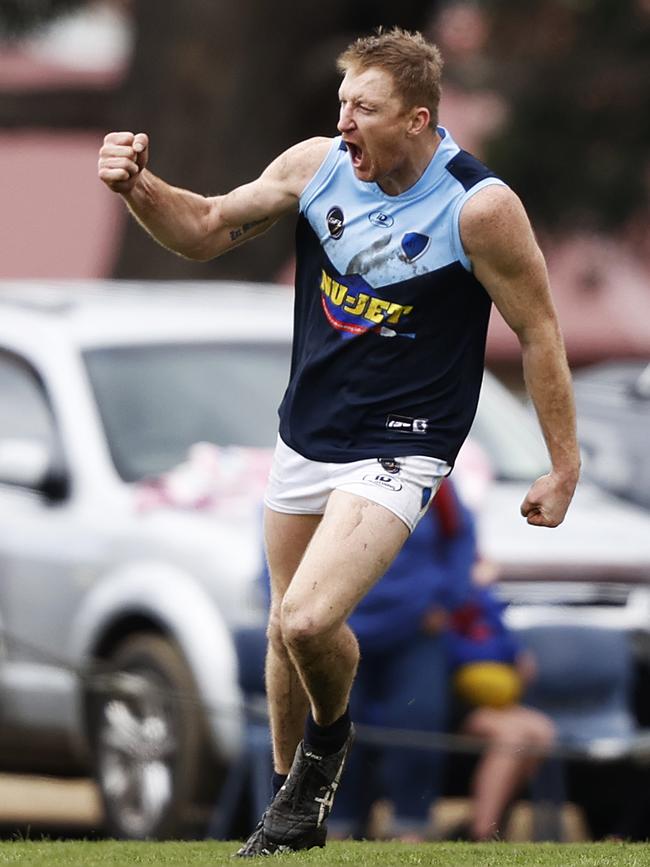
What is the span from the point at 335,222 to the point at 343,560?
88 cm

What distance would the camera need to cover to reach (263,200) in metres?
5.83

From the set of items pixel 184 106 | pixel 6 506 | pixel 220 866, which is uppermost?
pixel 184 106

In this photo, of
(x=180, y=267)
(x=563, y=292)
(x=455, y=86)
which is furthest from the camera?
(x=563, y=292)

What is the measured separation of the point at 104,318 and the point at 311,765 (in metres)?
4.00

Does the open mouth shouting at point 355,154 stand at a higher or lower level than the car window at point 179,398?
higher

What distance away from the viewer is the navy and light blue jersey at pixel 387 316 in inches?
216

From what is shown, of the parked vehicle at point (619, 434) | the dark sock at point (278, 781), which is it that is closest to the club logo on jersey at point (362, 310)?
the dark sock at point (278, 781)

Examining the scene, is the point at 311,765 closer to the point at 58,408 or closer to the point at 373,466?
the point at 373,466

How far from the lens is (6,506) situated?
30.1 feet

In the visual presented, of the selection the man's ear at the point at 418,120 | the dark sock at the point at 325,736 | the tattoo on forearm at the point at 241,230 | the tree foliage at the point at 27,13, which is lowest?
the dark sock at the point at 325,736

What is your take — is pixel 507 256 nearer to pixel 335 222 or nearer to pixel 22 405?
pixel 335 222

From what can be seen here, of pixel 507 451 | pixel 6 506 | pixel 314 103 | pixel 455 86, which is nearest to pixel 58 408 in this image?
pixel 6 506

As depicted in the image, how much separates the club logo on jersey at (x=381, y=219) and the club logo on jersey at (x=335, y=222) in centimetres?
8

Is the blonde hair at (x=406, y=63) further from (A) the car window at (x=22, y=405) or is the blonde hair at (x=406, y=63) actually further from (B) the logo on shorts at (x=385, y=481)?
(A) the car window at (x=22, y=405)
